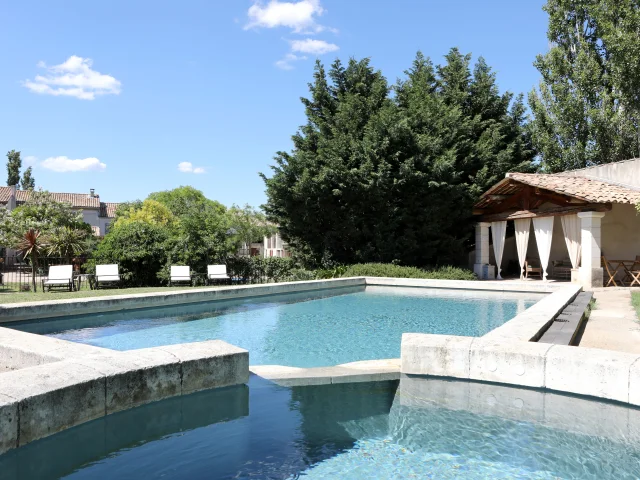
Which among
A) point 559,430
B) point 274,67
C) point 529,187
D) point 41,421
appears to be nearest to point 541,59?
point 529,187

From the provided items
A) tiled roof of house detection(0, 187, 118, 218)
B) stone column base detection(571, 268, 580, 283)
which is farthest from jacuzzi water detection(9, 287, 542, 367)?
tiled roof of house detection(0, 187, 118, 218)

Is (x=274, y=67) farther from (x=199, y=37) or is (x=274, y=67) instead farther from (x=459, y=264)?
(x=459, y=264)

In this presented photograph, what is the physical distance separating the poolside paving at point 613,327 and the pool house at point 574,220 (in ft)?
14.6

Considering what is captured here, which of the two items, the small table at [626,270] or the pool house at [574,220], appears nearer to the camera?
the small table at [626,270]

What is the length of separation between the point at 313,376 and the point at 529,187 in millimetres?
16966

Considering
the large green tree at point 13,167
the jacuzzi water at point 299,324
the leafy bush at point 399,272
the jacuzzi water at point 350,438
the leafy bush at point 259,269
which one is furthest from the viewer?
the large green tree at point 13,167

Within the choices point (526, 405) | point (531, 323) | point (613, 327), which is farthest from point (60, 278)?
point (613, 327)

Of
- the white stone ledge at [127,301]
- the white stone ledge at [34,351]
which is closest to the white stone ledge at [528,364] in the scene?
the white stone ledge at [34,351]

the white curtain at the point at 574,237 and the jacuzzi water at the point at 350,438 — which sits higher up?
the white curtain at the point at 574,237

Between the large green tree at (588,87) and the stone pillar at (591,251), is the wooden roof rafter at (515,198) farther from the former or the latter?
the large green tree at (588,87)

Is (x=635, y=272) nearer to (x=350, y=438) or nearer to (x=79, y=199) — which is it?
(x=350, y=438)

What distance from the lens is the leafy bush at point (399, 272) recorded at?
19250 mm

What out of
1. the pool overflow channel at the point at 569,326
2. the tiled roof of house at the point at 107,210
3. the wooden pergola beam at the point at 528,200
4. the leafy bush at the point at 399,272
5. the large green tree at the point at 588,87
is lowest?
the pool overflow channel at the point at 569,326

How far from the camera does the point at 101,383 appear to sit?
4.02m
